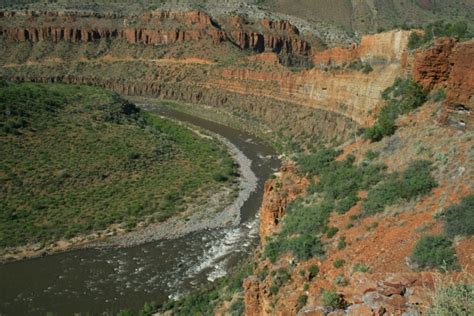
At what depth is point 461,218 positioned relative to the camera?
16000 mm

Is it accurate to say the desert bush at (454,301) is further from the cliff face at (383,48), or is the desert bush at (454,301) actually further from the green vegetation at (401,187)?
the cliff face at (383,48)

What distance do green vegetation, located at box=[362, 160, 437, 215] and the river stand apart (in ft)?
52.4

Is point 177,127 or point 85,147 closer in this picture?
point 85,147

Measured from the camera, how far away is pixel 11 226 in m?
38.8

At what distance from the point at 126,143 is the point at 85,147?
6073mm

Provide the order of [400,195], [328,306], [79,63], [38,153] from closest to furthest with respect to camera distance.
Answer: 1. [328,306]
2. [400,195]
3. [38,153]
4. [79,63]

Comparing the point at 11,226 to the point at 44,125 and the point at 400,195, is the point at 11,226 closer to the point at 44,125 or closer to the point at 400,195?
the point at 44,125

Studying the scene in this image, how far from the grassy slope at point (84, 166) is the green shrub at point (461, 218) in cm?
3061

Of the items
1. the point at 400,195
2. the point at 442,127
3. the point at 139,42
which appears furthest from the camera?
the point at 139,42

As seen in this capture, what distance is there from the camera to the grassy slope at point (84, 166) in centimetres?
4159

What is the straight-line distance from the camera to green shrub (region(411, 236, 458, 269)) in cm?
1437

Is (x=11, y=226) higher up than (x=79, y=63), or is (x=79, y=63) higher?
(x=79, y=63)

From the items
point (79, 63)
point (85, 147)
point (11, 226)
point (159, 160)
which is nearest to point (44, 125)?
point (85, 147)

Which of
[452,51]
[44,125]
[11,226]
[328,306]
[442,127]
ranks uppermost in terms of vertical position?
[452,51]
